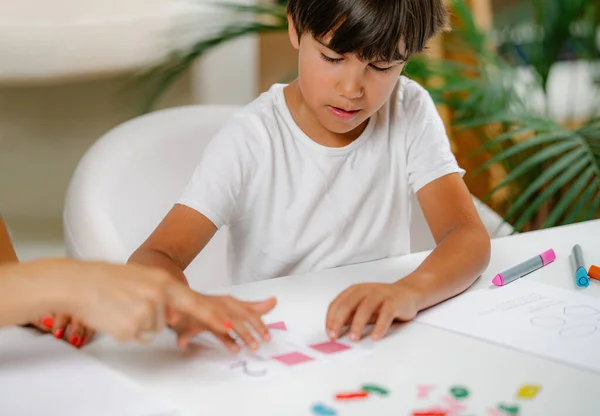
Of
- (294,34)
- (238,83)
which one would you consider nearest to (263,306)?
(294,34)

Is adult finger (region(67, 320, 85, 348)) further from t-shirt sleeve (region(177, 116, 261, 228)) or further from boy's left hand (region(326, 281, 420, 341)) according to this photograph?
t-shirt sleeve (region(177, 116, 261, 228))

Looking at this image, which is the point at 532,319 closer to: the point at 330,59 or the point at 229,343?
the point at 229,343

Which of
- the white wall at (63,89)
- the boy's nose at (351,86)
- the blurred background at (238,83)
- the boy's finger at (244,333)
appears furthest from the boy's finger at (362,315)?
the white wall at (63,89)

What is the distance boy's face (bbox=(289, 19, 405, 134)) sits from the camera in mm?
1198

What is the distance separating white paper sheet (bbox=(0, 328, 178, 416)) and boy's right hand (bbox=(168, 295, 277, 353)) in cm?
8

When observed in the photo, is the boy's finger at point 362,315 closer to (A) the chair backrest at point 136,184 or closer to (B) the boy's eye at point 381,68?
(B) the boy's eye at point 381,68

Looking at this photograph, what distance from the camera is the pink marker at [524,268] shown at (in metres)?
1.09

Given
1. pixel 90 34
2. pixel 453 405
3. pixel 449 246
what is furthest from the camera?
pixel 90 34

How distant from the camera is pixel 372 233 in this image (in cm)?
145

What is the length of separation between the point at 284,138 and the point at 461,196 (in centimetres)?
27

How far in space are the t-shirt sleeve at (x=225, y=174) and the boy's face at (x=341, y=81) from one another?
0.41ft

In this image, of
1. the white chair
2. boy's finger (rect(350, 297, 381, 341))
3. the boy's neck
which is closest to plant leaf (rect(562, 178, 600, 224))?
the white chair

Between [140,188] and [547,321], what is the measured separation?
76cm

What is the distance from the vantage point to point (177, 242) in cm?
120
